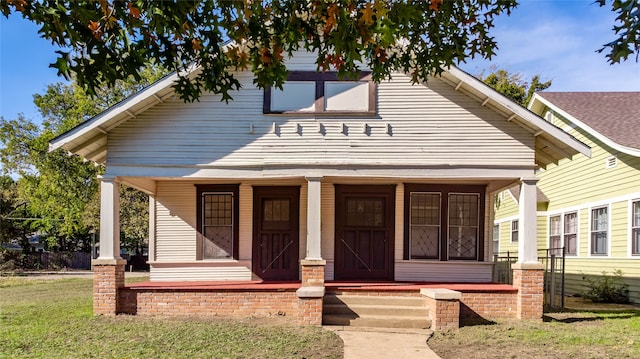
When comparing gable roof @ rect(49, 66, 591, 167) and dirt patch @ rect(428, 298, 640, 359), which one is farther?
gable roof @ rect(49, 66, 591, 167)

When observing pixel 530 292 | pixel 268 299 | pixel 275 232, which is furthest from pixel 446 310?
pixel 275 232

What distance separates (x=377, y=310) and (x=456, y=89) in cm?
466

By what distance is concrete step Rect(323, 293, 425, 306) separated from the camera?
9.28 meters

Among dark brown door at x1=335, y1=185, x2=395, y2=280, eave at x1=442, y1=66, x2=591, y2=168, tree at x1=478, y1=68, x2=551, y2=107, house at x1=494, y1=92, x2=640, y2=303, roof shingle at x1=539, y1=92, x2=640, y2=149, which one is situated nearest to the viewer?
eave at x1=442, y1=66, x2=591, y2=168

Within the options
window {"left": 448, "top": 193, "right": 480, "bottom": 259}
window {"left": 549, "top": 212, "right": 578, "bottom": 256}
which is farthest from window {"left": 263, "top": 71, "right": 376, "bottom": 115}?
window {"left": 549, "top": 212, "right": 578, "bottom": 256}

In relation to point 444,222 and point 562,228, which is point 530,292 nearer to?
point 444,222

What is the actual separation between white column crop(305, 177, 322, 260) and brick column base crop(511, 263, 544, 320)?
386 cm

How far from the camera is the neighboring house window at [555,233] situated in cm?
1562

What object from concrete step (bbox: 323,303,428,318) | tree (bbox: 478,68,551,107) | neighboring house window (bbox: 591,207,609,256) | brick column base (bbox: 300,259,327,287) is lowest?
concrete step (bbox: 323,303,428,318)

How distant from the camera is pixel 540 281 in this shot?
30.2 feet

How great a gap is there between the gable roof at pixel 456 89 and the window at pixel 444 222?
2.19m

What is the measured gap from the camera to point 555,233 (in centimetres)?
1598

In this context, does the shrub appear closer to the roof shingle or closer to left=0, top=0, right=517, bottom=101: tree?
the roof shingle

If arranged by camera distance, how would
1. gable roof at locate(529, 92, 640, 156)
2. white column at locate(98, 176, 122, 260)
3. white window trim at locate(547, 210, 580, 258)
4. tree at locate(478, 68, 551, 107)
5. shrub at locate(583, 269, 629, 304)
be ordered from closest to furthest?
white column at locate(98, 176, 122, 260) < shrub at locate(583, 269, 629, 304) < gable roof at locate(529, 92, 640, 156) < white window trim at locate(547, 210, 580, 258) < tree at locate(478, 68, 551, 107)
